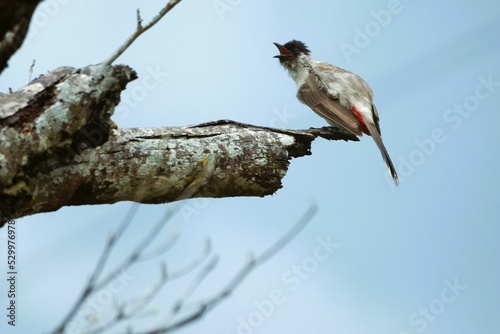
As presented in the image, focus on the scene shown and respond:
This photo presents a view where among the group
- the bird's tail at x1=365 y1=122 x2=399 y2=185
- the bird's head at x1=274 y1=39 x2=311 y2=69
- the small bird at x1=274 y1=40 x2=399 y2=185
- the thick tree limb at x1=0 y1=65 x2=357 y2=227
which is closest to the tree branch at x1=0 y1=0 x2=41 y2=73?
the thick tree limb at x1=0 y1=65 x2=357 y2=227

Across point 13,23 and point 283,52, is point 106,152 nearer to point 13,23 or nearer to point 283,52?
point 13,23

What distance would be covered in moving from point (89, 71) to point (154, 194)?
2.64ft

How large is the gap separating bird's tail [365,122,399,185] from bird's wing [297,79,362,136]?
0.61ft

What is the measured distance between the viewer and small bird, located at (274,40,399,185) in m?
6.73

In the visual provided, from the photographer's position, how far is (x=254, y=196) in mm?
4359

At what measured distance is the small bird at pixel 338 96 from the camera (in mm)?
6734

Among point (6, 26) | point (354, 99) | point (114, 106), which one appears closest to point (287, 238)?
point (6, 26)

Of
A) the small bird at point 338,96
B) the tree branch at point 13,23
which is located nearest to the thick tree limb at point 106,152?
the tree branch at point 13,23

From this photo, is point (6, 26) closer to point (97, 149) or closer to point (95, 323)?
point (95, 323)

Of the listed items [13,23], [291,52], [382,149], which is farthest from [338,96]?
[13,23]

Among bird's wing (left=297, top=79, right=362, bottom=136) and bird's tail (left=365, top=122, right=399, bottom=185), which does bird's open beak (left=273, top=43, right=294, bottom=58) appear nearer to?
bird's wing (left=297, top=79, right=362, bottom=136)

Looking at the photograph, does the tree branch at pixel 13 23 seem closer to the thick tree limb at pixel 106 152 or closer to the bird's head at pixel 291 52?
the thick tree limb at pixel 106 152

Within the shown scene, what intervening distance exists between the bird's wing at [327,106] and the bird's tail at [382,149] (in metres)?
0.19

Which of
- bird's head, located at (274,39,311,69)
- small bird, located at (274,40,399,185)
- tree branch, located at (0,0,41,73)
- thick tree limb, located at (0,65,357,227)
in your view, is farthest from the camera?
bird's head, located at (274,39,311,69)
